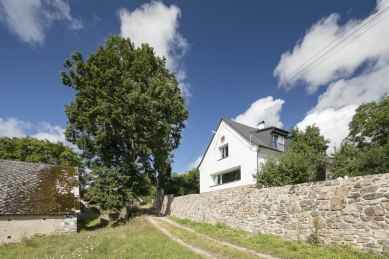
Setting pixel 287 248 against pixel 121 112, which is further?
pixel 121 112

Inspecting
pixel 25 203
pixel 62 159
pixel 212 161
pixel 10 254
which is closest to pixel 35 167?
pixel 25 203

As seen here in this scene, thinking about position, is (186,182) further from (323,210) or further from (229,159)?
(323,210)

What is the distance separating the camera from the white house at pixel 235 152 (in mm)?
21152

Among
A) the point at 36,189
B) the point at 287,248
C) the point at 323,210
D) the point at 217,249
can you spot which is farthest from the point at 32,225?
the point at 323,210

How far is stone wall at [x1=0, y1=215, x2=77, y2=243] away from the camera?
15.3 meters

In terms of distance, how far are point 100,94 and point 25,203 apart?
Result: 33.7 feet

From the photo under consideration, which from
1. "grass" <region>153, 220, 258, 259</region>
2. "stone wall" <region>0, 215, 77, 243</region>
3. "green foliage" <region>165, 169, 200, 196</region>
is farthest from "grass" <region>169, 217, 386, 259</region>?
"green foliage" <region>165, 169, 200, 196</region>

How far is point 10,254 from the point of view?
1105 cm

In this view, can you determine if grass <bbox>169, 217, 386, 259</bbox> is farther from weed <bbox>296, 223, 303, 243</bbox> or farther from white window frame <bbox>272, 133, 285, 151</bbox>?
white window frame <bbox>272, 133, 285, 151</bbox>

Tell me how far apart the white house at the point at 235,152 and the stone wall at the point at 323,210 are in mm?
7221

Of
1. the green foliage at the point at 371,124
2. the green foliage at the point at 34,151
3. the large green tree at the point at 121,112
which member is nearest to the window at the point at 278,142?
the green foliage at the point at 371,124

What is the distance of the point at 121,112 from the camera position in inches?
761

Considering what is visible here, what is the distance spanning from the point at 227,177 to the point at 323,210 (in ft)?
54.9

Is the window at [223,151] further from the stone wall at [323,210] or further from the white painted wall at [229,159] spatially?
the stone wall at [323,210]
